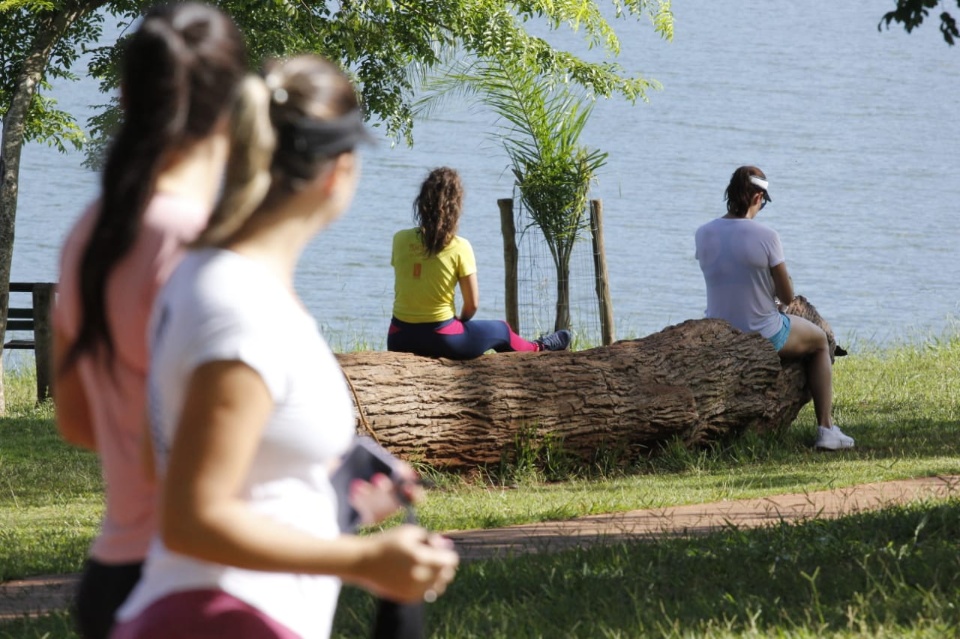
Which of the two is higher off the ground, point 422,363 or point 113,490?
point 113,490

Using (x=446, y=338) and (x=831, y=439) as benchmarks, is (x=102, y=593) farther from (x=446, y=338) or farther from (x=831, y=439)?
(x=831, y=439)

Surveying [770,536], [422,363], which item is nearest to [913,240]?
[422,363]

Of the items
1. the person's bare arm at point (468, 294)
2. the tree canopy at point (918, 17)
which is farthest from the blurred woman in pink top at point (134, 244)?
the person's bare arm at point (468, 294)

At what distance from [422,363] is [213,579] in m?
6.50

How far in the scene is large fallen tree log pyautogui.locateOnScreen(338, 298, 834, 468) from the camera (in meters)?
8.14

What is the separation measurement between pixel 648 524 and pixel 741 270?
10.4ft

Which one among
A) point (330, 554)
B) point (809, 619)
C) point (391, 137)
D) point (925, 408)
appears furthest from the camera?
point (391, 137)

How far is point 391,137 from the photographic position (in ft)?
44.8

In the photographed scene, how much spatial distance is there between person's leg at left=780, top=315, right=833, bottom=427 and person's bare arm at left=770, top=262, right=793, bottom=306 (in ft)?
0.84

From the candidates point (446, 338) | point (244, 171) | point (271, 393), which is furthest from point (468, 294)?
point (271, 393)

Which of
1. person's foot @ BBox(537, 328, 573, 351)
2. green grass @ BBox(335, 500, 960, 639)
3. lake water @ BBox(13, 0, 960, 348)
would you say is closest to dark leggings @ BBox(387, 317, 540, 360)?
person's foot @ BBox(537, 328, 573, 351)

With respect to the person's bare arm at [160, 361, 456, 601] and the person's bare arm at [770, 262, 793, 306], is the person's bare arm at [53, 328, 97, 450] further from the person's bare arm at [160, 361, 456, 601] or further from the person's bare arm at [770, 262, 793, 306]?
the person's bare arm at [770, 262, 793, 306]

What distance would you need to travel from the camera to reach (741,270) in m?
9.16

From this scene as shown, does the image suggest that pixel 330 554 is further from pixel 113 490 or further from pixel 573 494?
pixel 573 494
